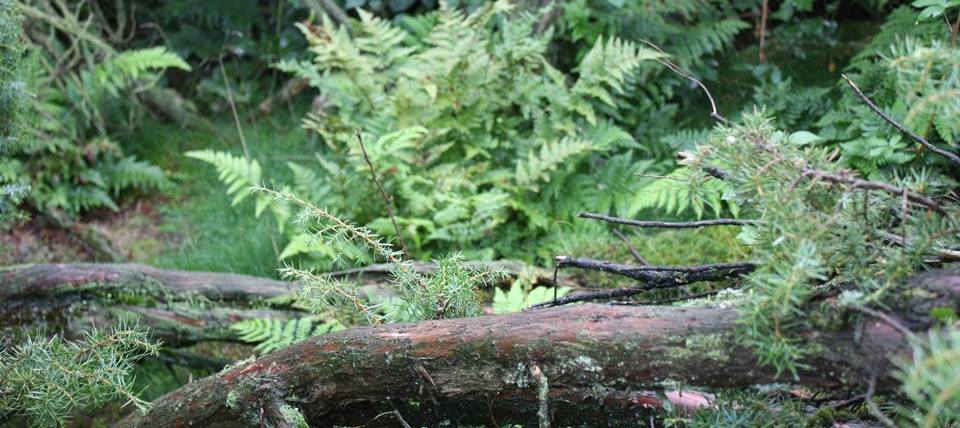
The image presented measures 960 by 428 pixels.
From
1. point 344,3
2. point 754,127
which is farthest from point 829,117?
point 344,3

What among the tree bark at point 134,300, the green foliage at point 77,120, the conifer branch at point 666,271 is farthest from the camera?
the green foliage at point 77,120

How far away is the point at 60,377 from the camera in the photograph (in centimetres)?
186

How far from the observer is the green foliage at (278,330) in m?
2.77

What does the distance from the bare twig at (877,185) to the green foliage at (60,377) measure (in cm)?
184

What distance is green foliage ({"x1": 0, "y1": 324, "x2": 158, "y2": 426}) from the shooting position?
1803 mm

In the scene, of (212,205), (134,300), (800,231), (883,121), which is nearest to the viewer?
(800,231)

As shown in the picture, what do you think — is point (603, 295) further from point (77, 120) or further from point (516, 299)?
point (77, 120)

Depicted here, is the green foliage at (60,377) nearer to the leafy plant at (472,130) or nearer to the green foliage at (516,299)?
the green foliage at (516,299)

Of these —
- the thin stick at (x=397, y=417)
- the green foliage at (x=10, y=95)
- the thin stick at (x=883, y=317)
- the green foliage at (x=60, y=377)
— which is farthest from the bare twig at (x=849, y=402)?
the green foliage at (x=10, y=95)

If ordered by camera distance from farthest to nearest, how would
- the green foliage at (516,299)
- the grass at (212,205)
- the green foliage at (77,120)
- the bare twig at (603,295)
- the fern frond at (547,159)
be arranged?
the green foliage at (77,120) < the grass at (212,205) < the fern frond at (547,159) < the green foliage at (516,299) < the bare twig at (603,295)

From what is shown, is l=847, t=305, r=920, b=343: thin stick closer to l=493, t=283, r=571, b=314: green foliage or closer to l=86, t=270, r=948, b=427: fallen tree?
l=86, t=270, r=948, b=427: fallen tree

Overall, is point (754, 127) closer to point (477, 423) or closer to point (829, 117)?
point (477, 423)

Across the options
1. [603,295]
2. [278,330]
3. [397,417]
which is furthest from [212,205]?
[603,295]

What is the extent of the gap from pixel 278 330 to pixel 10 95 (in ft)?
4.91
